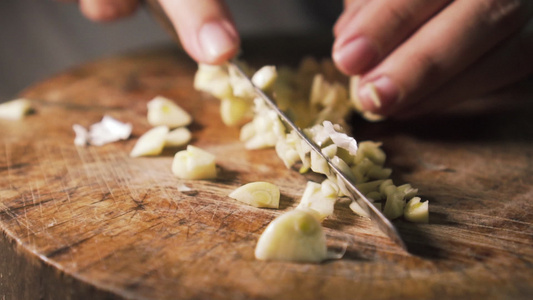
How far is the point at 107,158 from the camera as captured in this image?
3.25 feet

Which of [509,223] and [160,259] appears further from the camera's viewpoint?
[509,223]

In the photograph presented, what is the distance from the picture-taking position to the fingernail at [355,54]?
3.26 feet

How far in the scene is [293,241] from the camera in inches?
25.7

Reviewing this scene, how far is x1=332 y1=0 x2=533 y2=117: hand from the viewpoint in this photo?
999 millimetres

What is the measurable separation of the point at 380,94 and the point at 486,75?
306mm

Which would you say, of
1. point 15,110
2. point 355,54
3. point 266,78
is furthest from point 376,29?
point 15,110

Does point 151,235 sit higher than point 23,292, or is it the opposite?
point 151,235

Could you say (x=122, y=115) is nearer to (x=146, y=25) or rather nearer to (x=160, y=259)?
(x=160, y=259)

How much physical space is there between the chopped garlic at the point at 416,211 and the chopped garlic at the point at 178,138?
51 centimetres

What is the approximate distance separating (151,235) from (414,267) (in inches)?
14.8

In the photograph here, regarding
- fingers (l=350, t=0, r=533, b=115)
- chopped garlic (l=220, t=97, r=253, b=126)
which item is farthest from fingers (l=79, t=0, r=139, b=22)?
fingers (l=350, t=0, r=533, b=115)

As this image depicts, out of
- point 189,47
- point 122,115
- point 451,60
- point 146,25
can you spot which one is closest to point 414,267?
point 451,60

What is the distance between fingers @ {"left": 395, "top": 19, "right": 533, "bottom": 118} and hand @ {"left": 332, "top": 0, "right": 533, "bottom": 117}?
4 cm

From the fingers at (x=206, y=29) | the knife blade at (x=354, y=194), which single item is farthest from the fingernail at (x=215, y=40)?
the knife blade at (x=354, y=194)
